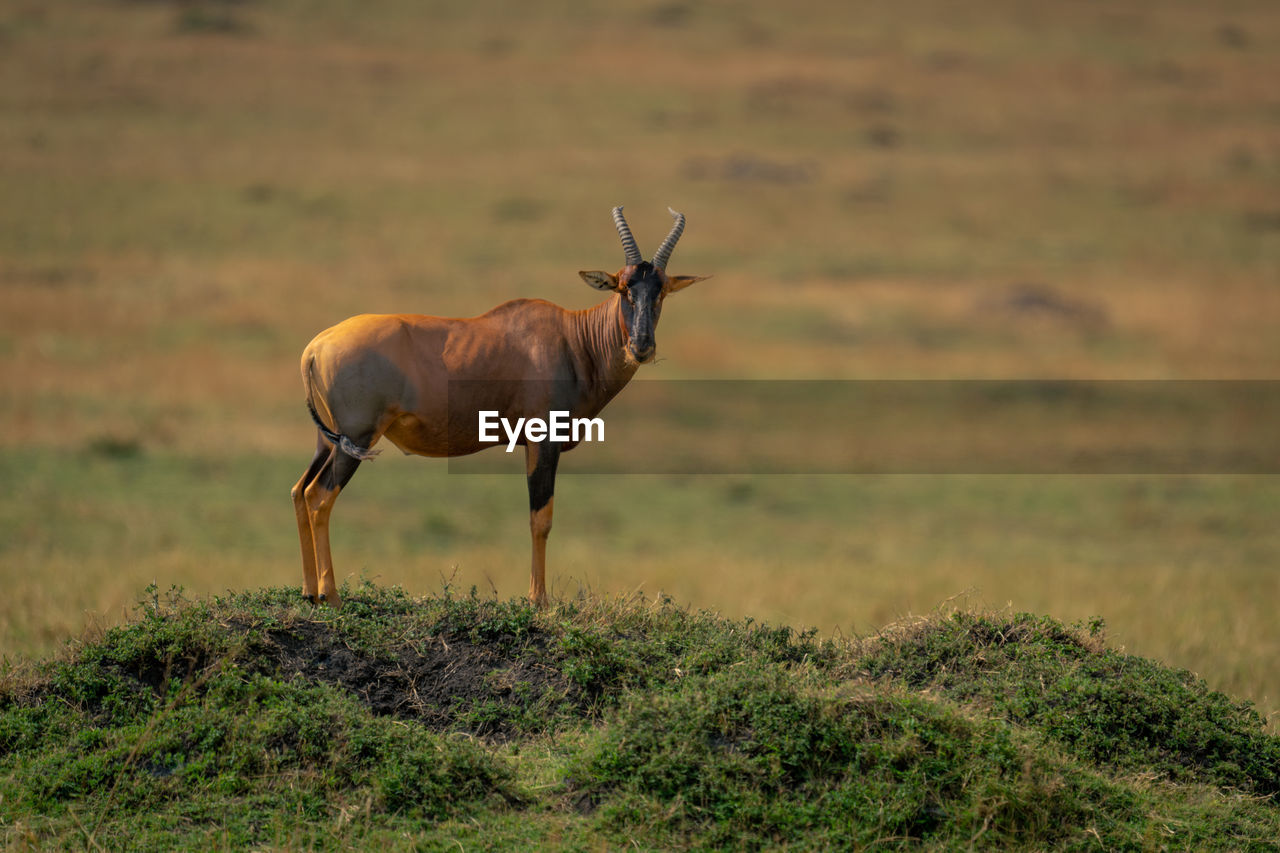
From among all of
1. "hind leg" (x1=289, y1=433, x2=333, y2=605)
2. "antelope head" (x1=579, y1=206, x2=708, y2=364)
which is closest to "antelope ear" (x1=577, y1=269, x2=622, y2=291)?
"antelope head" (x1=579, y1=206, x2=708, y2=364)

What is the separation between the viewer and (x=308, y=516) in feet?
37.7

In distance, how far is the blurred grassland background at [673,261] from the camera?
79.1 ft

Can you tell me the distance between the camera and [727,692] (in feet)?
34.0

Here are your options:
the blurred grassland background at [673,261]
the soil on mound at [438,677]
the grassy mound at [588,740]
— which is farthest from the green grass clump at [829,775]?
the blurred grassland background at [673,261]

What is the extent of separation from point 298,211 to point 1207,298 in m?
26.7

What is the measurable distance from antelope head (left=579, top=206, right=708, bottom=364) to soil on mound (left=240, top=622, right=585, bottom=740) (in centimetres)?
241

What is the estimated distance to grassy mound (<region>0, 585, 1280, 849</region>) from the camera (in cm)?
956

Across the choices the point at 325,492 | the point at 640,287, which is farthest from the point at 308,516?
the point at 640,287

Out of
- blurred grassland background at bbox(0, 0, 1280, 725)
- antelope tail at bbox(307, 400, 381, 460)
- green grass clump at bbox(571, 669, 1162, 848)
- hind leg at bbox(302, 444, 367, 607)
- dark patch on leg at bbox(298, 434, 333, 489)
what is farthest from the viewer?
blurred grassland background at bbox(0, 0, 1280, 725)

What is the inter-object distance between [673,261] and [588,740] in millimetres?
34341

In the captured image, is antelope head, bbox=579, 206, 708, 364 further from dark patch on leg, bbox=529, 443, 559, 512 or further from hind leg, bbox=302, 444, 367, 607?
hind leg, bbox=302, 444, 367, 607

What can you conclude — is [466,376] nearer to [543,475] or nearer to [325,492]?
[543,475]

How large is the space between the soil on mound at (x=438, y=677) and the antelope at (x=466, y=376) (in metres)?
0.54

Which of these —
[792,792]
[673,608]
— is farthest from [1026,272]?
[792,792]
